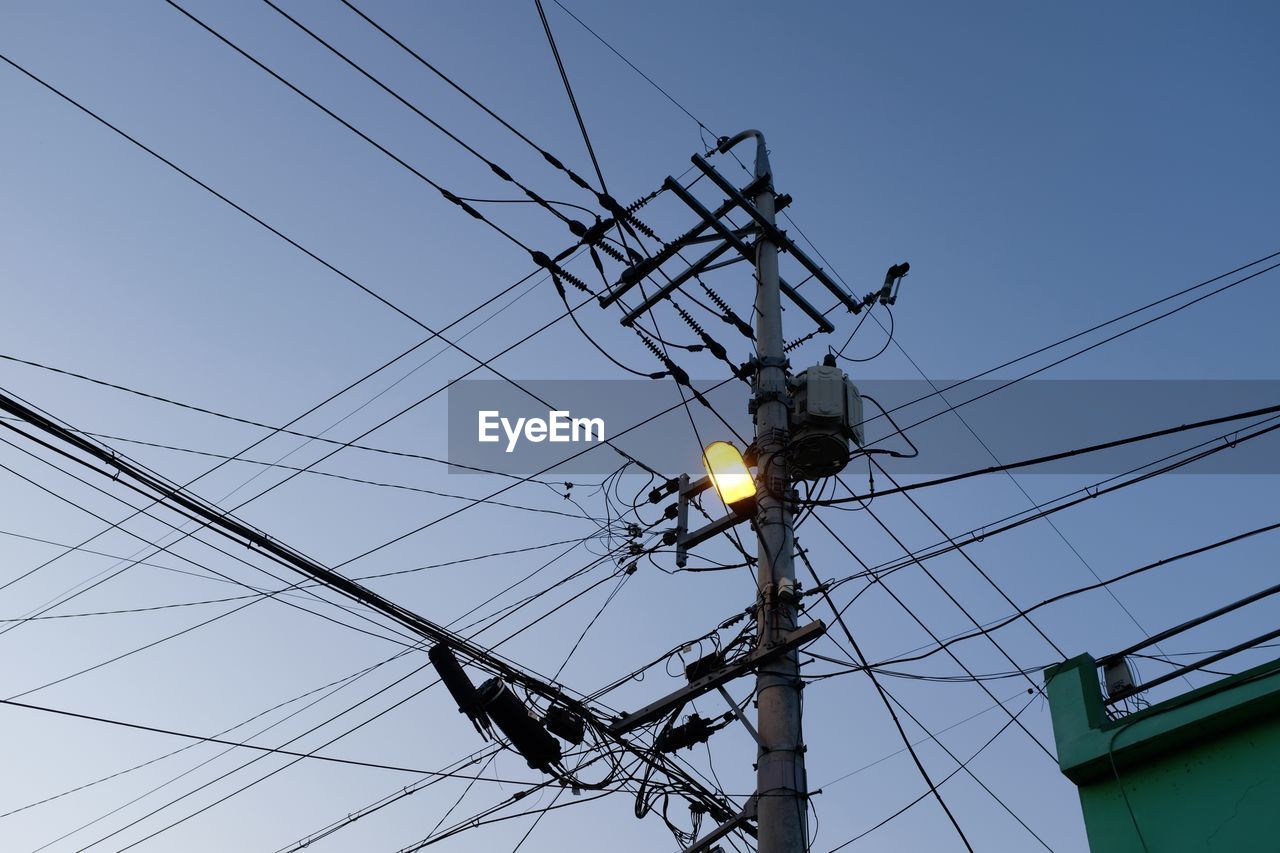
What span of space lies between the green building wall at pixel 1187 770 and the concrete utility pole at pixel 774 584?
6.48ft

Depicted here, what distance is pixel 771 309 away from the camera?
34.4 ft

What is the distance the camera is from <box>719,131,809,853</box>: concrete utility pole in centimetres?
766

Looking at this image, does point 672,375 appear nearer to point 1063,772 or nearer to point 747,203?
point 747,203

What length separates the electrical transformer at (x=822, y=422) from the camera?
9.51 m

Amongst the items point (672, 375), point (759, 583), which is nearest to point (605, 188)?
point (672, 375)

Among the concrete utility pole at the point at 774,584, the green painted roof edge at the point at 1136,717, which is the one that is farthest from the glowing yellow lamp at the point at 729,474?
the green painted roof edge at the point at 1136,717

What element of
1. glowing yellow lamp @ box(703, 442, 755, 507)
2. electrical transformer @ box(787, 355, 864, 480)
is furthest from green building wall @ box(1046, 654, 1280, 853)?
glowing yellow lamp @ box(703, 442, 755, 507)

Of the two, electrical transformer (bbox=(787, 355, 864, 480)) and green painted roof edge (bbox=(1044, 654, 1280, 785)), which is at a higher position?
electrical transformer (bbox=(787, 355, 864, 480))

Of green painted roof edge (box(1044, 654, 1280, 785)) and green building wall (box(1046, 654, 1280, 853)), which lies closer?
green building wall (box(1046, 654, 1280, 853))

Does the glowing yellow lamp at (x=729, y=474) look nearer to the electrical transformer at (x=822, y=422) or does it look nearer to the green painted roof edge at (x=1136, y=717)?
the electrical transformer at (x=822, y=422)

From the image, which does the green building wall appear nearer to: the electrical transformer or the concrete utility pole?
the concrete utility pole

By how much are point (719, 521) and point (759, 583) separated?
3.25 ft

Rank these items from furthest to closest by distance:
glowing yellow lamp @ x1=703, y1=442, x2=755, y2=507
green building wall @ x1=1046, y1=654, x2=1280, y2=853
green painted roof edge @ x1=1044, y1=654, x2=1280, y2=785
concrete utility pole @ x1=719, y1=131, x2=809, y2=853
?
1. glowing yellow lamp @ x1=703, y1=442, x2=755, y2=507
2. concrete utility pole @ x1=719, y1=131, x2=809, y2=853
3. green painted roof edge @ x1=1044, y1=654, x2=1280, y2=785
4. green building wall @ x1=1046, y1=654, x2=1280, y2=853

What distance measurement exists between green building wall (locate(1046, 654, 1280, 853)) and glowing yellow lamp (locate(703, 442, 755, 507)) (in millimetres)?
3275
